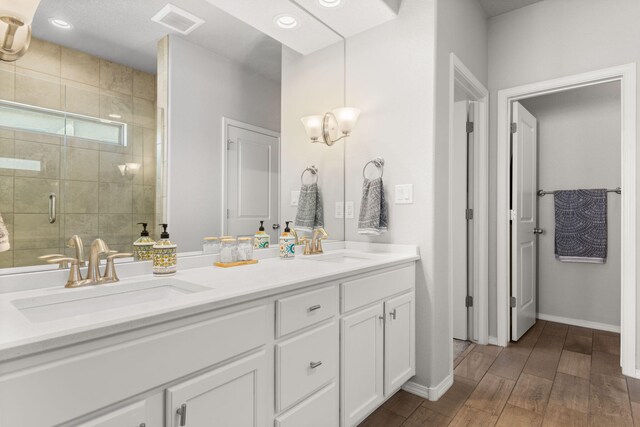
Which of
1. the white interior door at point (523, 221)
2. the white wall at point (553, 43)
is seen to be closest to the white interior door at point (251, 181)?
the white wall at point (553, 43)

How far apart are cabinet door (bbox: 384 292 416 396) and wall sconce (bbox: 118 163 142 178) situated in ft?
→ 4.31

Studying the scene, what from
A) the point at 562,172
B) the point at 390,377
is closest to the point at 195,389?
the point at 390,377

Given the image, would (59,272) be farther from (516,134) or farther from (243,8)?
(516,134)

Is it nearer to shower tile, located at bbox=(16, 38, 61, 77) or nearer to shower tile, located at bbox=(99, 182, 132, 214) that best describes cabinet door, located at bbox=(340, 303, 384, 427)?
shower tile, located at bbox=(99, 182, 132, 214)

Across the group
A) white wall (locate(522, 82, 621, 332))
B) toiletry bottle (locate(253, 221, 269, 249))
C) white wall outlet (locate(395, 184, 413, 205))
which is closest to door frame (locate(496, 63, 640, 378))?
white wall (locate(522, 82, 621, 332))

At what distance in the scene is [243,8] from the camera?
1.84 metres

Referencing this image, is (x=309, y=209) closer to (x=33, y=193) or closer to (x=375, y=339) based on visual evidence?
(x=375, y=339)

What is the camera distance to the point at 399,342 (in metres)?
1.92

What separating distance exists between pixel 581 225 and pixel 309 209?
272 cm

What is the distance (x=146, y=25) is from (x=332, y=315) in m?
1.45

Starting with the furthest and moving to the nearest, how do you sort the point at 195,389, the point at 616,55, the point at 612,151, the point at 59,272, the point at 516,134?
the point at 612,151 → the point at 516,134 → the point at 616,55 → the point at 59,272 → the point at 195,389

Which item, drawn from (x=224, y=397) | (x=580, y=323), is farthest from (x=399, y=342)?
(x=580, y=323)

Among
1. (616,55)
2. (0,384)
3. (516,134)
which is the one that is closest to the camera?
(0,384)

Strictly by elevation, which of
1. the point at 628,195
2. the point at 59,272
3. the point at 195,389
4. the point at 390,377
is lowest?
the point at 390,377
